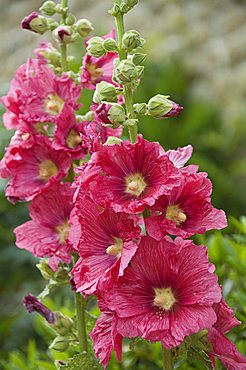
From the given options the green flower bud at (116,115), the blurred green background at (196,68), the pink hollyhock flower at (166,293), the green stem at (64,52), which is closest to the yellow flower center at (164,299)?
the pink hollyhock flower at (166,293)

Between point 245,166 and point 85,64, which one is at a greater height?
point 85,64

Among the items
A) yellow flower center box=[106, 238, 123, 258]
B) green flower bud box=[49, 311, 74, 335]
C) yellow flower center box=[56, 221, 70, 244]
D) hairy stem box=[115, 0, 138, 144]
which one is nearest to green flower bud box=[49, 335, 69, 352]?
green flower bud box=[49, 311, 74, 335]

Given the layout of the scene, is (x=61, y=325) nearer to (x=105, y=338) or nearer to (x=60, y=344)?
(x=60, y=344)

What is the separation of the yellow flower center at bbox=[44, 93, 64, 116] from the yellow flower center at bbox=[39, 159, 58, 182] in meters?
0.08

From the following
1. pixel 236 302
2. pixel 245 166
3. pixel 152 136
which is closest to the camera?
pixel 236 302

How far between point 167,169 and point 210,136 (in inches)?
126

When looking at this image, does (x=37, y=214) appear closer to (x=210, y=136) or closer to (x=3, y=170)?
(x=3, y=170)

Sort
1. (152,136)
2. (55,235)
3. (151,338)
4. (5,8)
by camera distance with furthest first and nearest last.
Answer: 1. (5,8)
2. (152,136)
3. (55,235)
4. (151,338)

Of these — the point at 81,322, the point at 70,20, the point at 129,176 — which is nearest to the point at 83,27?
the point at 70,20

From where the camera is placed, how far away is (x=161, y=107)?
94 cm

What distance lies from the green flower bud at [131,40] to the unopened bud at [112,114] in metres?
0.07

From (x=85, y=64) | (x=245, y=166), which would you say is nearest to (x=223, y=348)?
(x=85, y=64)

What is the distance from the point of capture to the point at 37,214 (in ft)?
3.67

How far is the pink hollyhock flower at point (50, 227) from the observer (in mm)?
1089
